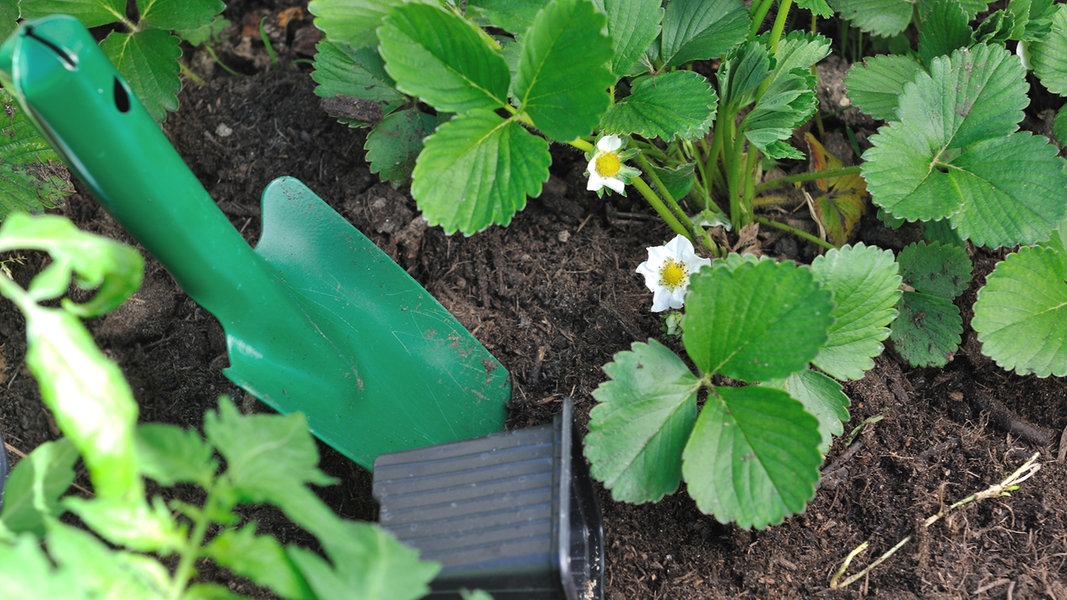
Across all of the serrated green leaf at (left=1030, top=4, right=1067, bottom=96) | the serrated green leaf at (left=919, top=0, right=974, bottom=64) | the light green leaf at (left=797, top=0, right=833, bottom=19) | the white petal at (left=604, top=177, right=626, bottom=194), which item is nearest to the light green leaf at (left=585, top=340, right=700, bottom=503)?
the white petal at (left=604, top=177, right=626, bottom=194)

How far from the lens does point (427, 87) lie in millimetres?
1148

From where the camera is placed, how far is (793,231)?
1573 millimetres

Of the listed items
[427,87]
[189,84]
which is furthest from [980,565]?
[189,84]

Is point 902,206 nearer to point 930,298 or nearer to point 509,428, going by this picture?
point 930,298

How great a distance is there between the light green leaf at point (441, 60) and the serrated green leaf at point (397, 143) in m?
0.39

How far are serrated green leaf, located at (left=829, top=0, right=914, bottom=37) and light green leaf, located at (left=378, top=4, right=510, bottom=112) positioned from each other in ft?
2.52

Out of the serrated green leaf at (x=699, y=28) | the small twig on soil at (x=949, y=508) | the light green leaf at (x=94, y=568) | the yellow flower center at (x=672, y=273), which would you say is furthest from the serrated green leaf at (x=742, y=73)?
the light green leaf at (x=94, y=568)

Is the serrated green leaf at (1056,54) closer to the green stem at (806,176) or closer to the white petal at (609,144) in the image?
the green stem at (806,176)

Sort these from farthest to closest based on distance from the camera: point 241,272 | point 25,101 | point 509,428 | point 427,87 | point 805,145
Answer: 1. point 805,145
2. point 509,428
3. point 241,272
4. point 427,87
5. point 25,101

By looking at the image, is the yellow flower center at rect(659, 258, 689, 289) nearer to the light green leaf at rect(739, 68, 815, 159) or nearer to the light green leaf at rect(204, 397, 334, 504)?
the light green leaf at rect(739, 68, 815, 159)

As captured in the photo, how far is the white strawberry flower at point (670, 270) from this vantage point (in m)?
1.44

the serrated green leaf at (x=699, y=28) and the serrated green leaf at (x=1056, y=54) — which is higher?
the serrated green leaf at (x=699, y=28)

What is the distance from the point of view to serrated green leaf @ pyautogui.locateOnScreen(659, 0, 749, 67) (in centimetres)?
142

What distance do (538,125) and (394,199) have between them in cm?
49
